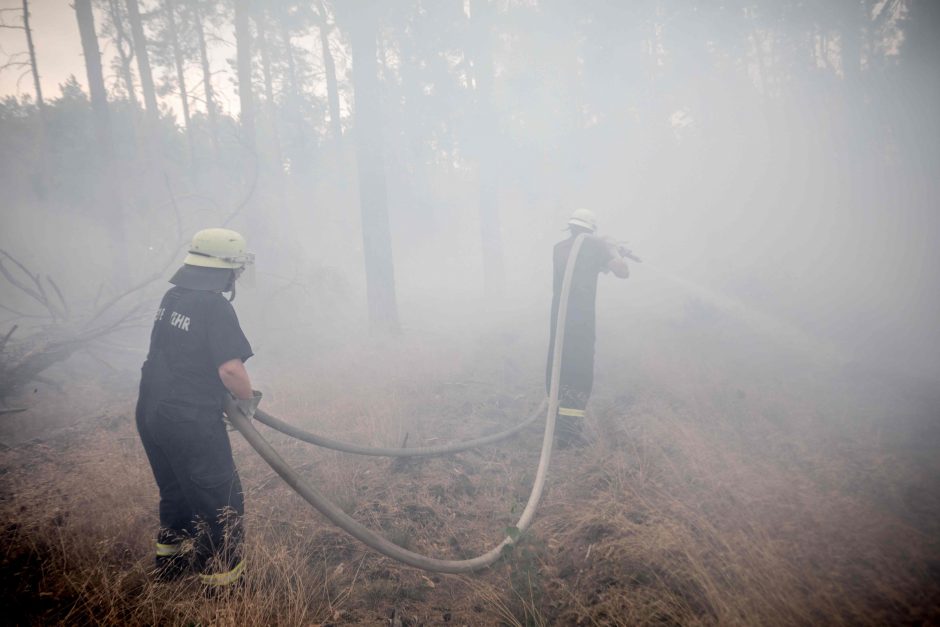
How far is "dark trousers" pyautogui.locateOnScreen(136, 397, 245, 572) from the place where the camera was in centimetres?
248

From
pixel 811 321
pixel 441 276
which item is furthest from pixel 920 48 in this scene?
pixel 441 276

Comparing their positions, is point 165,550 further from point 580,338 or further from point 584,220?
point 584,220

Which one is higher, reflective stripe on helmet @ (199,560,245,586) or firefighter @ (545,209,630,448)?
firefighter @ (545,209,630,448)

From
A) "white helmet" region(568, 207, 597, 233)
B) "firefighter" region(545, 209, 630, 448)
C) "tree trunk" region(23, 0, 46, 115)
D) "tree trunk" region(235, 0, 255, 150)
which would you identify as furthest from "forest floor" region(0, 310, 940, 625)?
"tree trunk" region(23, 0, 46, 115)

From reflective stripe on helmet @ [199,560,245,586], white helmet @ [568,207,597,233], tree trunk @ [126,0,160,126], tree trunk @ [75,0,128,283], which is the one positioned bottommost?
reflective stripe on helmet @ [199,560,245,586]

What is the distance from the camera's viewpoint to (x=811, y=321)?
33.4 ft

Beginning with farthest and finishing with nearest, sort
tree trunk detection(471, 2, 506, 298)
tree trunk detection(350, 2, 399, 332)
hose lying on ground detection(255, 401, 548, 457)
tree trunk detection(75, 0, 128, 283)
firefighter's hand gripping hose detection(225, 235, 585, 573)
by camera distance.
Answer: tree trunk detection(471, 2, 506, 298) → tree trunk detection(75, 0, 128, 283) → tree trunk detection(350, 2, 399, 332) → hose lying on ground detection(255, 401, 548, 457) → firefighter's hand gripping hose detection(225, 235, 585, 573)

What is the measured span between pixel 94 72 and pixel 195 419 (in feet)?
41.2

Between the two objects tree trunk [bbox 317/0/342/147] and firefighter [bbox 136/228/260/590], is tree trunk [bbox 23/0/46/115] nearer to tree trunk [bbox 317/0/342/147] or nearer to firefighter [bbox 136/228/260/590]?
tree trunk [bbox 317/0/342/147]

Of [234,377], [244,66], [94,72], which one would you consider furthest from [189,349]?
[94,72]

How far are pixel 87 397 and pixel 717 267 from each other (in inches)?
664

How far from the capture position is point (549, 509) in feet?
11.6

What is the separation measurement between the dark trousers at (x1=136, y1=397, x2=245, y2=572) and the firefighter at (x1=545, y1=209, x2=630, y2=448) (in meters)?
3.16

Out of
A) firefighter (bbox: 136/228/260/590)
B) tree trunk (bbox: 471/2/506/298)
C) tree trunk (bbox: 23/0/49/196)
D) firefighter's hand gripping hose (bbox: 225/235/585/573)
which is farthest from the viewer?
tree trunk (bbox: 23/0/49/196)
